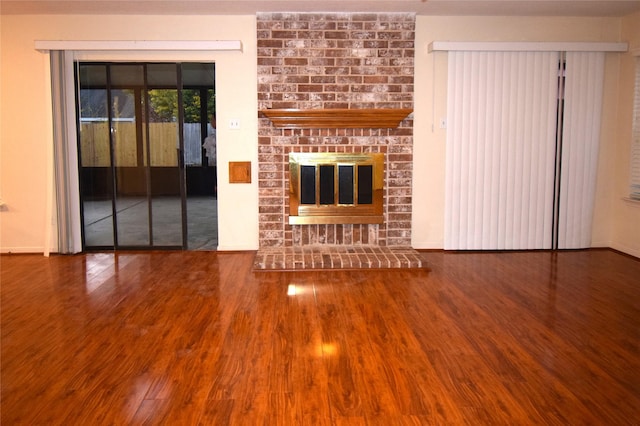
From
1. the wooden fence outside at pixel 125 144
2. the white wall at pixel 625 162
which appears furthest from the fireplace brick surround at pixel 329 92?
the white wall at pixel 625 162

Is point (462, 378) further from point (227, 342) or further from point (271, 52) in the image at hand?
point (271, 52)

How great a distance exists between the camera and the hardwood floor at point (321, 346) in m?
2.38

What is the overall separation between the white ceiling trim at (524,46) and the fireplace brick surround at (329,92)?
0.38 metres

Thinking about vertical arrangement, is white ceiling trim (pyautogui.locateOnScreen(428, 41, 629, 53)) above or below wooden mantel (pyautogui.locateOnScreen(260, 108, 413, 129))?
above

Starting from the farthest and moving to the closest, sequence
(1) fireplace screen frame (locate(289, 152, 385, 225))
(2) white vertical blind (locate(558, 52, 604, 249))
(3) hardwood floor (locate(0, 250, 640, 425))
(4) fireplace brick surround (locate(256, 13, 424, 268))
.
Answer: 1. (2) white vertical blind (locate(558, 52, 604, 249))
2. (1) fireplace screen frame (locate(289, 152, 385, 225))
3. (4) fireplace brick surround (locate(256, 13, 424, 268))
4. (3) hardwood floor (locate(0, 250, 640, 425))

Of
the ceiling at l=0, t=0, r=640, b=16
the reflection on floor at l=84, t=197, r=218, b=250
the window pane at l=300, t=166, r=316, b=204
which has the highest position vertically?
the ceiling at l=0, t=0, r=640, b=16

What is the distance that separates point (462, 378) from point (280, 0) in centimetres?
373

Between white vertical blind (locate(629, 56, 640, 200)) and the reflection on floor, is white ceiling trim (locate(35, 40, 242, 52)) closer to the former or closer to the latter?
the reflection on floor

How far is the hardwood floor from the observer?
2377 mm

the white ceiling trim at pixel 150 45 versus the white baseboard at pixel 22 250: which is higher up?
the white ceiling trim at pixel 150 45

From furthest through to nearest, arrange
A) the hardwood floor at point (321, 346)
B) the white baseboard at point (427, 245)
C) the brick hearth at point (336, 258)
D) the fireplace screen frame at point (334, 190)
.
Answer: the white baseboard at point (427, 245), the fireplace screen frame at point (334, 190), the brick hearth at point (336, 258), the hardwood floor at point (321, 346)

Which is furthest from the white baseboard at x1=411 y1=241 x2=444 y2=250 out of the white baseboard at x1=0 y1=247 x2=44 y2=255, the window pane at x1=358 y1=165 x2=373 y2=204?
the white baseboard at x1=0 y1=247 x2=44 y2=255

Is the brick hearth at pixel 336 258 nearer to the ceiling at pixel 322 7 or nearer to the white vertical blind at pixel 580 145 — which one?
the white vertical blind at pixel 580 145

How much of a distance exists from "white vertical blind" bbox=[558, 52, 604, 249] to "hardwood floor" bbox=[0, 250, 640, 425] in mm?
1000
